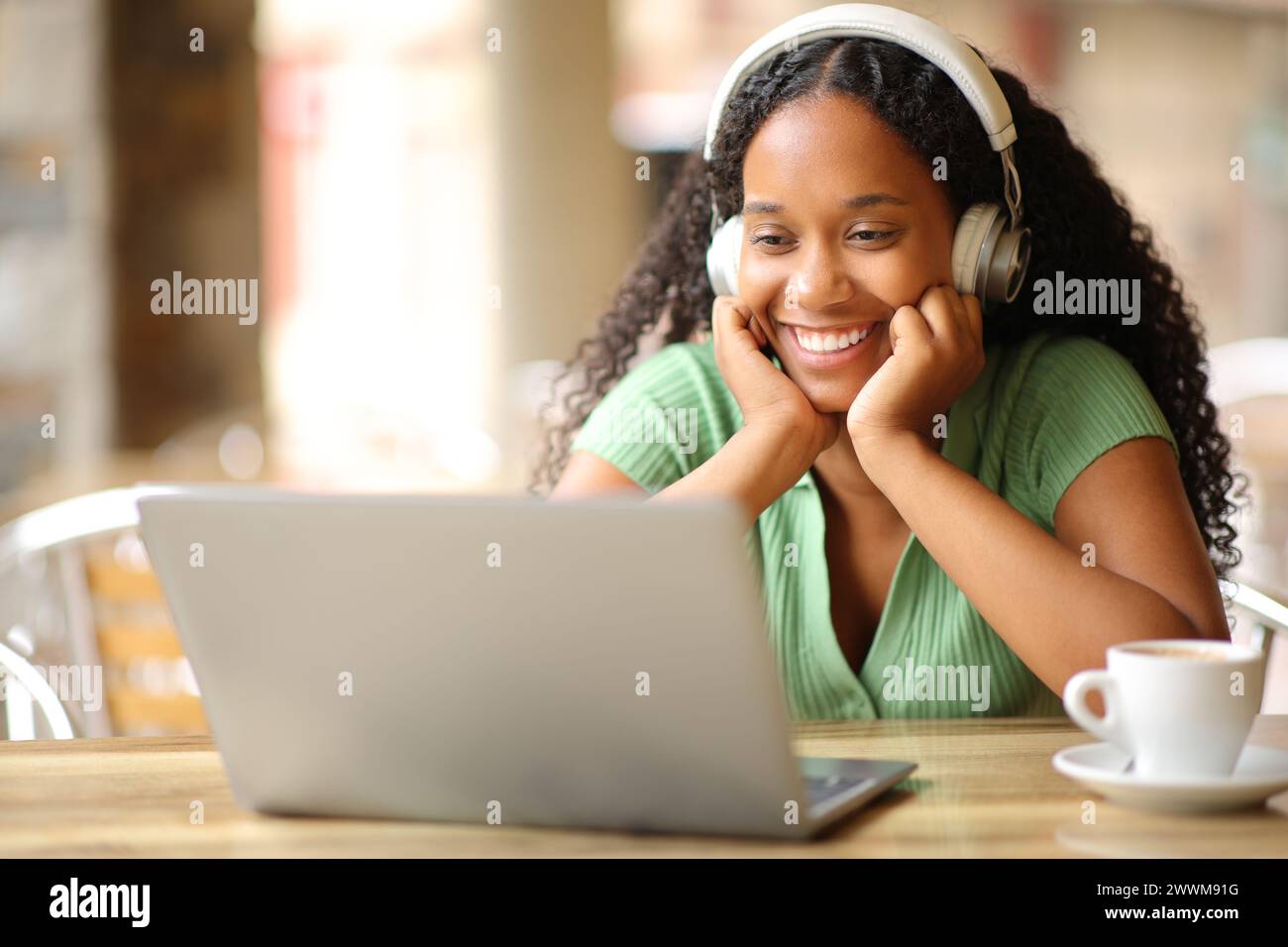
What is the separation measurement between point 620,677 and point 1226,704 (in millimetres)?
347

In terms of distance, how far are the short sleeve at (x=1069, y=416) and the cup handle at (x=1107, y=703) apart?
0.43 m

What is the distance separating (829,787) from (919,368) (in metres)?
0.47

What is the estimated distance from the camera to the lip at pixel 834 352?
137cm

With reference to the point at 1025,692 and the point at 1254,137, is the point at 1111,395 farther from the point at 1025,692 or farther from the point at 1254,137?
the point at 1254,137

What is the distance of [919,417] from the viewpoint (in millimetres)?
1337

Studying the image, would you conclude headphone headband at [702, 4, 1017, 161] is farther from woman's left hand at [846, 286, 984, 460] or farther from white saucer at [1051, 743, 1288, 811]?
white saucer at [1051, 743, 1288, 811]

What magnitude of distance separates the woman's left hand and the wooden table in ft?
1.01

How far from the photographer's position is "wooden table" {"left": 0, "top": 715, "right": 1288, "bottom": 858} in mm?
844

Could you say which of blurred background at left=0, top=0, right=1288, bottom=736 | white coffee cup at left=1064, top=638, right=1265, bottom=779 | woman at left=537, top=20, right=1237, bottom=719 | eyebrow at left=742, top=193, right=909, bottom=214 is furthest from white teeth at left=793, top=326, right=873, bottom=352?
white coffee cup at left=1064, top=638, right=1265, bottom=779

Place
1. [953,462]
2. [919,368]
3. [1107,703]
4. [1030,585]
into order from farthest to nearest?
[953,462] → [919,368] → [1030,585] → [1107,703]

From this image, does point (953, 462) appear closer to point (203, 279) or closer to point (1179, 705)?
point (1179, 705)

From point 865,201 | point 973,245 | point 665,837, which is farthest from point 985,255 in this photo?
point 665,837
